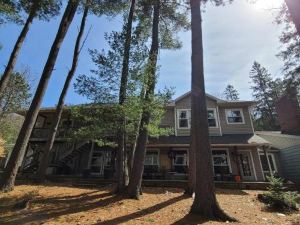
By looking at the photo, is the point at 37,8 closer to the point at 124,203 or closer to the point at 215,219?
the point at 124,203

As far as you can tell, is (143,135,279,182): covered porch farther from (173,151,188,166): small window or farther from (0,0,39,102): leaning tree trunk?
(0,0,39,102): leaning tree trunk

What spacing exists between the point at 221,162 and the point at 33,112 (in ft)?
45.2

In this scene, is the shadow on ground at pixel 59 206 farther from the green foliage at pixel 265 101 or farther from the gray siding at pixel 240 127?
the green foliage at pixel 265 101

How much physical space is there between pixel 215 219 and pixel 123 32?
29.0ft

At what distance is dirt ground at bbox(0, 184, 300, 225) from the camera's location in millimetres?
6664

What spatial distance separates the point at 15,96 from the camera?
26531 millimetres

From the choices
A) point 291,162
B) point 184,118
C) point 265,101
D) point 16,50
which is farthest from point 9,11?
point 265,101

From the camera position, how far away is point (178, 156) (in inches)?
739

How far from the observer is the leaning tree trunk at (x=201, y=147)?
674cm

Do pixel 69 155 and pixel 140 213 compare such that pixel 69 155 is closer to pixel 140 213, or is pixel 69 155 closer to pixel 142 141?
pixel 142 141

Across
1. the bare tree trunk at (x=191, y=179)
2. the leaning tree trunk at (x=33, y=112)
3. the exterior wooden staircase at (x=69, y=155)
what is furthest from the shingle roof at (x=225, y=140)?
the leaning tree trunk at (x=33, y=112)

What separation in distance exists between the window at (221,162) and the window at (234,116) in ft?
8.80

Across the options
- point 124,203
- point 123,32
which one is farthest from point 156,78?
point 124,203

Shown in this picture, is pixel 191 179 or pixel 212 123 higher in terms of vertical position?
pixel 212 123
